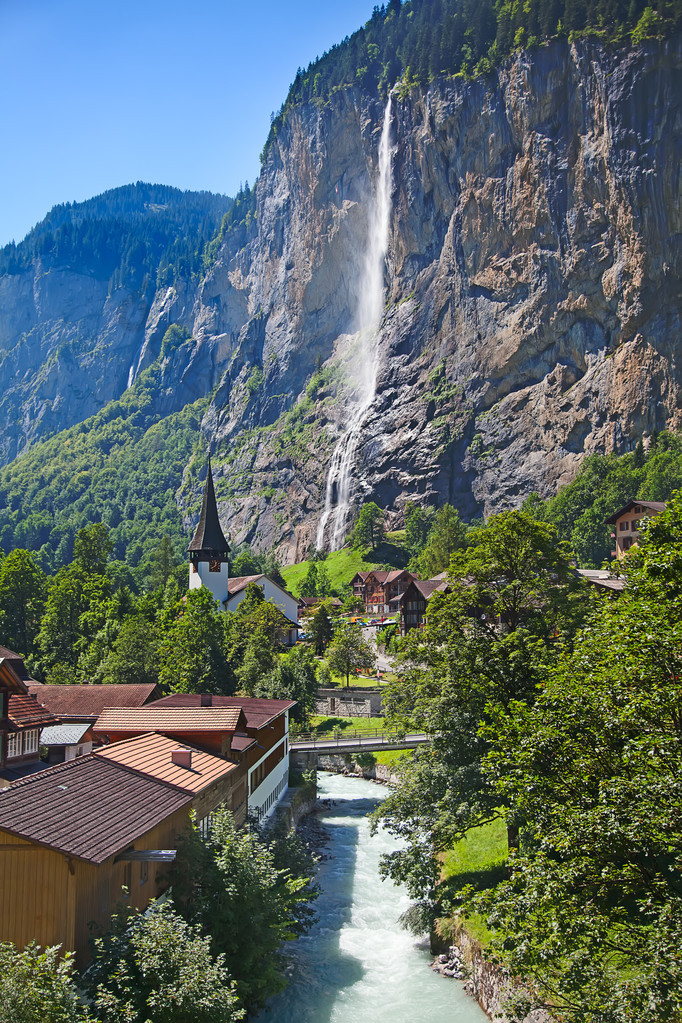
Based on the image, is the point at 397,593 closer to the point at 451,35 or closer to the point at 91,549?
the point at 91,549

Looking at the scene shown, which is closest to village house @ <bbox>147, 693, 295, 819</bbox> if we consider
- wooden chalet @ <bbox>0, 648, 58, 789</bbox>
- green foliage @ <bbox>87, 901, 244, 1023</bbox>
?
wooden chalet @ <bbox>0, 648, 58, 789</bbox>

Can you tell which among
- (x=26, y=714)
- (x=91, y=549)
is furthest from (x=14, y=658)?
(x=91, y=549)

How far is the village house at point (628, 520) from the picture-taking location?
8262 centimetres

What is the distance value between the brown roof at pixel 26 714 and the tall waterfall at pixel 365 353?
112994mm

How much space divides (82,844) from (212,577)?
67340 millimetres

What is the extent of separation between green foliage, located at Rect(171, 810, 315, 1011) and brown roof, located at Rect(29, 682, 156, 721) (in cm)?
2380

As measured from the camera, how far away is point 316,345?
599 ft

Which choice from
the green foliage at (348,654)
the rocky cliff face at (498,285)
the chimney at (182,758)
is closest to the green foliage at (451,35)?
the rocky cliff face at (498,285)

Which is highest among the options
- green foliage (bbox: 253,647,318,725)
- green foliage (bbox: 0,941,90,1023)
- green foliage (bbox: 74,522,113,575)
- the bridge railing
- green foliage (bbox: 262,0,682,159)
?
green foliage (bbox: 262,0,682,159)

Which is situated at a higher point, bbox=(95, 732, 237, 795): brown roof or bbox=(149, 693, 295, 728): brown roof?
bbox=(95, 732, 237, 795): brown roof

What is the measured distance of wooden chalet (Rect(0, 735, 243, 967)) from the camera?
15.7m

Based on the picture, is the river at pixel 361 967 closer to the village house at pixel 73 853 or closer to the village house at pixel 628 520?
the village house at pixel 73 853

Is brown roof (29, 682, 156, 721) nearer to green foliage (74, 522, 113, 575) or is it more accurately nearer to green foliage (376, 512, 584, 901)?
green foliage (376, 512, 584, 901)

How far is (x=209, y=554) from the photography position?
82.2m
